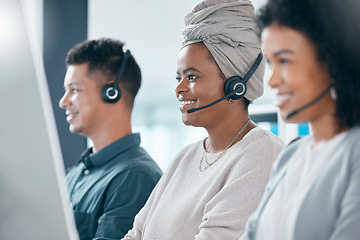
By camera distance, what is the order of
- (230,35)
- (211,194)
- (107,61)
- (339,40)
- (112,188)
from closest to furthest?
1. (339,40)
2. (211,194)
3. (230,35)
4. (112,188)
5. (107,61)

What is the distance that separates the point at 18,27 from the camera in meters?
0.70

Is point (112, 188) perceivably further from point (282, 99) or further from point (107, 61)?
point (282, 99)

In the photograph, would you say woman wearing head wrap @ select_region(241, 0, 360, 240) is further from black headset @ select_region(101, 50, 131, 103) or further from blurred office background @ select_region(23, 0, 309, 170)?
blurred office background @ select_region(23, 0, 309, 170)

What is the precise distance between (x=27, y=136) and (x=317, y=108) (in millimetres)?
515

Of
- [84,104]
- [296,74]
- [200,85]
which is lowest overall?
[84,104]

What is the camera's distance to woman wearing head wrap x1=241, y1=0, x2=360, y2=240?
0.85 meters

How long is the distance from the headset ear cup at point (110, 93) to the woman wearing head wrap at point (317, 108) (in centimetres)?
135

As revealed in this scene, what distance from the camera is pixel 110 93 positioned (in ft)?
7.47

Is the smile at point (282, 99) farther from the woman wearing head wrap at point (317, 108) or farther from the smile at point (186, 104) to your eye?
the smile at point (186, 104)

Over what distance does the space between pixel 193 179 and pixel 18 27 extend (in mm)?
1030

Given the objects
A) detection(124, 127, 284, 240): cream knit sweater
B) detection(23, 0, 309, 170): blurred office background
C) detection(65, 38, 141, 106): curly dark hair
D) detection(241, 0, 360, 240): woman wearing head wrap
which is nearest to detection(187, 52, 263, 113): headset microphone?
detection(124, 127, 284, 240): cream knit sweater

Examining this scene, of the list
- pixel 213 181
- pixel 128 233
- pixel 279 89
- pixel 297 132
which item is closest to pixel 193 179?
pixel 213 181

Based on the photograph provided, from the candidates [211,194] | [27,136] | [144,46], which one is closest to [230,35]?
[211,194]

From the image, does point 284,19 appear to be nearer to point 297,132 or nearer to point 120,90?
point 120,90
